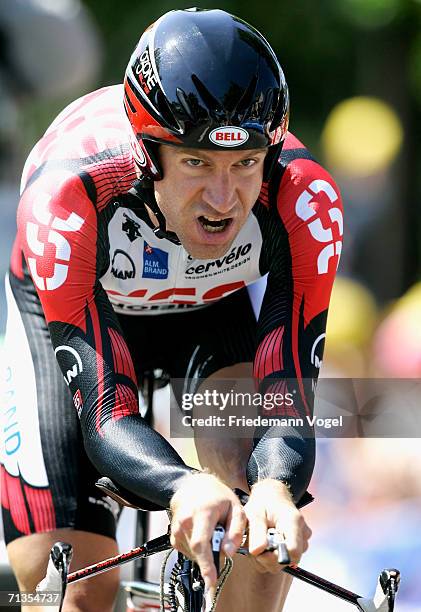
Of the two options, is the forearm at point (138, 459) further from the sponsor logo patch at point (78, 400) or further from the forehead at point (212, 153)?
the forehead at point (212, 153)

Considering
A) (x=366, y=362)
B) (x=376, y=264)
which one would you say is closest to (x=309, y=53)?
(x=376, y=264)

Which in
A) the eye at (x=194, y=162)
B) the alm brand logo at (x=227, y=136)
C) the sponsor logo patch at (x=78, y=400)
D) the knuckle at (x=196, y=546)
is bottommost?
the knuckle at (x=196, y=546)

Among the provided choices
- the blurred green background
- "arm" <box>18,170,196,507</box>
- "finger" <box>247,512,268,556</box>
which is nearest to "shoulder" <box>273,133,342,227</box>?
"arm" <box>18,170,196,507</box>

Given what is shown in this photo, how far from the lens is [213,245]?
11.2 feet

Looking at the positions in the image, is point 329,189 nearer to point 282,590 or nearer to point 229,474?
point 229,474

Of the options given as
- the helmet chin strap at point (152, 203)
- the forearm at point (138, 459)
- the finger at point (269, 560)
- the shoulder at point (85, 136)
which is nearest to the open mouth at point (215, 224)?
the helmet chin strap at point (152, 203)

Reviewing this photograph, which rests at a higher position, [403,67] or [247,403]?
[403,67]

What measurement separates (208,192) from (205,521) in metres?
1.01

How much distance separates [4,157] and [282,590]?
8745 millimetres

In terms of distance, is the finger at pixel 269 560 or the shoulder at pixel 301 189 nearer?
the finger at pixel 269 560

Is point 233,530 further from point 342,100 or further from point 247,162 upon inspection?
point 342,100

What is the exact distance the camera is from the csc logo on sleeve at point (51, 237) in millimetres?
3451

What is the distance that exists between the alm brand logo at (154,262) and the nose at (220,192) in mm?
620

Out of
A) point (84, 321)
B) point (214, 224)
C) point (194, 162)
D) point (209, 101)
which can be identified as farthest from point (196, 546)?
point (209, 101)
